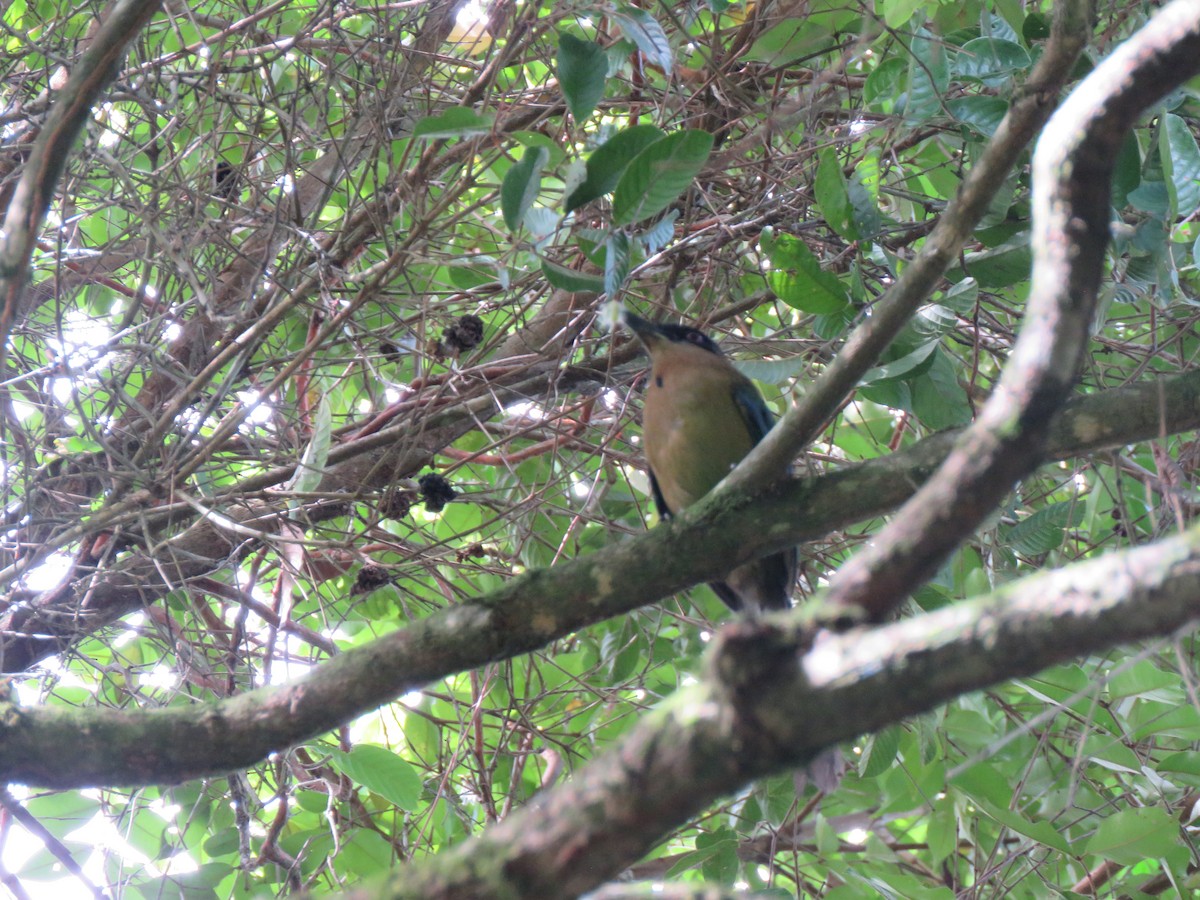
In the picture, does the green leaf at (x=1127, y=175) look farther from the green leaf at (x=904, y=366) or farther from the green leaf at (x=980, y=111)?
the green leaf at (x=904, y=366)

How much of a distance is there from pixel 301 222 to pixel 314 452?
992mm

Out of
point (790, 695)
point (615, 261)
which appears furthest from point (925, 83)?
point (790, 695)

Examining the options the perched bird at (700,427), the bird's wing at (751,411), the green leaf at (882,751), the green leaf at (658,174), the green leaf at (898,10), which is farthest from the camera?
the bird's wing at (751,411)

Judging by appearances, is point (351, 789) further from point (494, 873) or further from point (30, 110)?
point (494, 873)

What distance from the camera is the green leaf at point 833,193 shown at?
118 inches

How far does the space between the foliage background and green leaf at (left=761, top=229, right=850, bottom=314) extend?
12 millimetres

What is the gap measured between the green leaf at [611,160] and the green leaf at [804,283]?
539 millimetres

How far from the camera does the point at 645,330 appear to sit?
144 inches

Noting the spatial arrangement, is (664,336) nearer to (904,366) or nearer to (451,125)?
(904,366)

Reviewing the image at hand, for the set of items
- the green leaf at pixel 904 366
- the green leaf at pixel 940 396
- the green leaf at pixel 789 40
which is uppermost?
the green leaf at pixel 789 40

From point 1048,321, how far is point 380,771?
2.73m

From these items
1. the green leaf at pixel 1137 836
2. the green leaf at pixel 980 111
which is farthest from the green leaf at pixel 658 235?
the green leaf at pixel 1137 836

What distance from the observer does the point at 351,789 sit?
4055 mm

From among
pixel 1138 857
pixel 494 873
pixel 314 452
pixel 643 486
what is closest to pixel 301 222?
pixel 314 452
